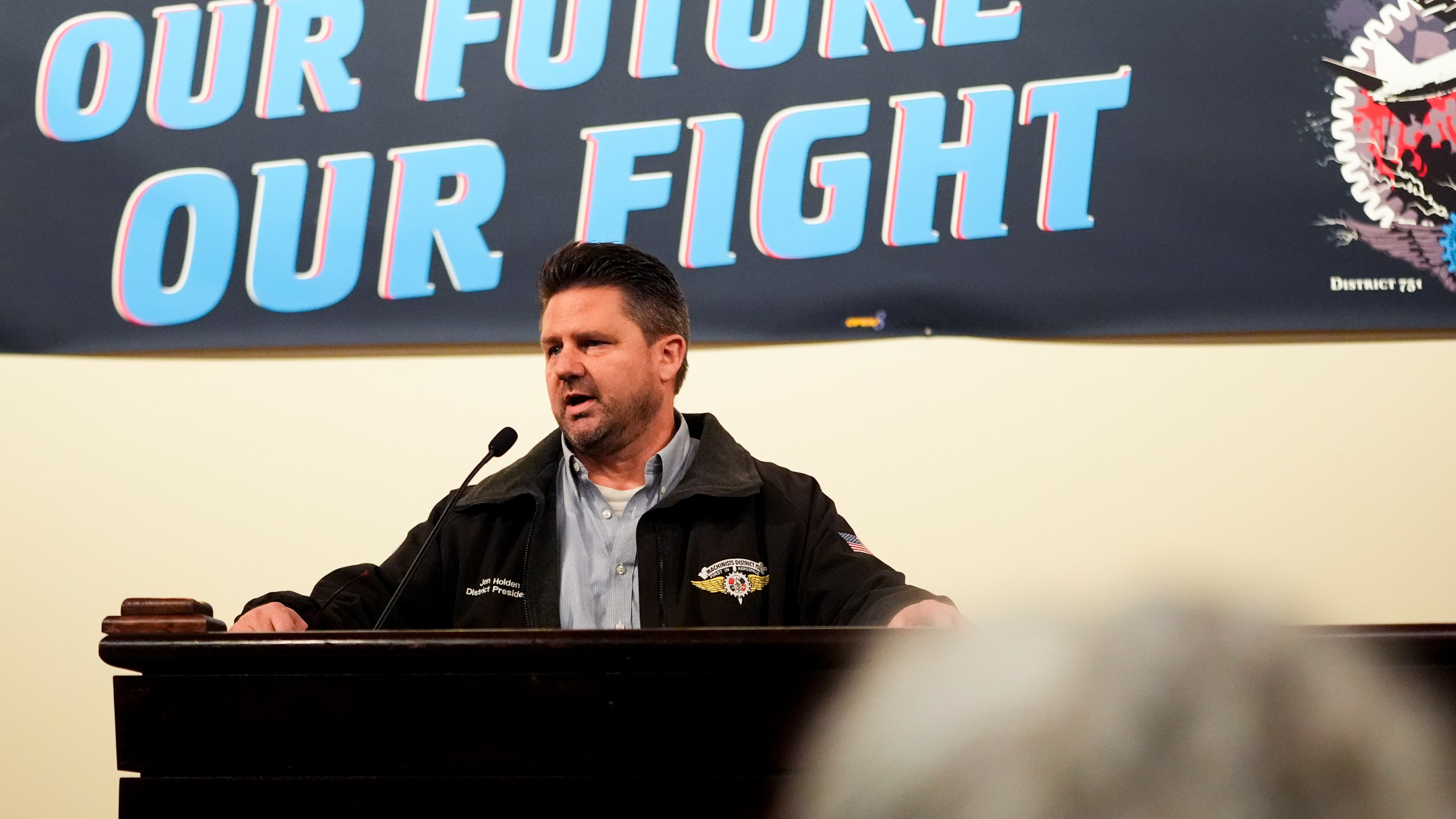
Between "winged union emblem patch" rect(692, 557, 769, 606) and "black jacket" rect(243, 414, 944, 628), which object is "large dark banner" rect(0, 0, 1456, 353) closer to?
"black jacket" rect(243, 414, 944, 628)

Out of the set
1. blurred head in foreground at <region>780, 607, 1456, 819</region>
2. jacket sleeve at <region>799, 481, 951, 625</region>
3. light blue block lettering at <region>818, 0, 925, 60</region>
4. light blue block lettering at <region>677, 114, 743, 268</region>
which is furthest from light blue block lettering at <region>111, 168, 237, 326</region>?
blurred head in foreground at <region>780, 607, 1456, 819</region>

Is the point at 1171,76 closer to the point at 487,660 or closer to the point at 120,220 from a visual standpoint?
the point at 487,660

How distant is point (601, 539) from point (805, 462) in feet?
1.88

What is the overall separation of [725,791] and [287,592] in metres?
0.85

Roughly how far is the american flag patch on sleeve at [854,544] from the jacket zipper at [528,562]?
1.58 feet

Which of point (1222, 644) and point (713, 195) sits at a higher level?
point (713, 195)

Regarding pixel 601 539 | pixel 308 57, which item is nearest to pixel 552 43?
pixel 308 57

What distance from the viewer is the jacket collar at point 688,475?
2.02 metres

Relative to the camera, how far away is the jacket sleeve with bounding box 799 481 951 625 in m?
1.85

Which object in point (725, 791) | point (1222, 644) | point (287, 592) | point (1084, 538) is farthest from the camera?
point (1084, 538)

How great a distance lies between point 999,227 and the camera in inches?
96.6

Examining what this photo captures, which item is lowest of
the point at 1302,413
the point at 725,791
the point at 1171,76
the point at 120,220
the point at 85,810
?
the point at 85,810

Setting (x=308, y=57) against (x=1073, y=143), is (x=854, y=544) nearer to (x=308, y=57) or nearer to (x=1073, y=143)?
(x=1073, y=143)

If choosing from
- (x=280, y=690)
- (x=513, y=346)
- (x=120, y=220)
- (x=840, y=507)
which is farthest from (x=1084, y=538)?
(x=120, y=220)
